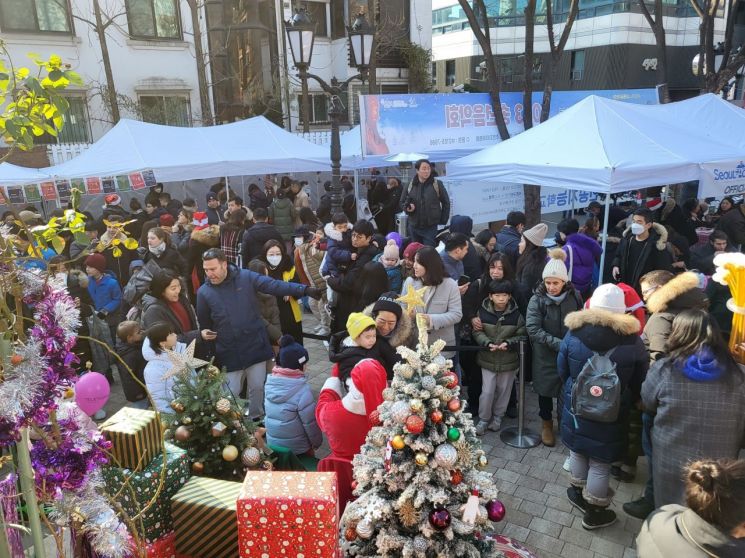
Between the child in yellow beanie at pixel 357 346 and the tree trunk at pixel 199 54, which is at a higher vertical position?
the tree trunk at pixel 199 54

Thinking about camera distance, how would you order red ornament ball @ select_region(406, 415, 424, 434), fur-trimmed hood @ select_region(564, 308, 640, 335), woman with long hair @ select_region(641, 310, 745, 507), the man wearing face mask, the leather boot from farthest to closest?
the man wearing face mask, the leather boot, fur-trimmed hood @ select_region(564, 308, 640, 335), woman with long hair @ select_region(641, 310, 745, 507), red ornament ball @ select_region(406, 415, 424, 434)

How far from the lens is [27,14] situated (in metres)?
17.7

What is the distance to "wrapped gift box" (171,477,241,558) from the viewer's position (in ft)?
9.12

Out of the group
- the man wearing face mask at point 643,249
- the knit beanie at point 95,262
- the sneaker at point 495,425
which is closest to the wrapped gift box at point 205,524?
the sneaker at point 495,425

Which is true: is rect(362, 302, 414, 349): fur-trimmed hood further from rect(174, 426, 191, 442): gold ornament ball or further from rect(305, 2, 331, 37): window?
rect(305, 2, 331, 37): window

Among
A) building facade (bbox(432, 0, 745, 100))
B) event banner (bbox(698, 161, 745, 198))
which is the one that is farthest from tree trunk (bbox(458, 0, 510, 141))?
building facade (bbox(432, 0, 745, 100))

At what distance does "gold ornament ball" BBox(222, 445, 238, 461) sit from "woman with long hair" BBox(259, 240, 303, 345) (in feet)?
9.20

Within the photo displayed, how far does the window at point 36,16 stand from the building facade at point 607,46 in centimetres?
1769

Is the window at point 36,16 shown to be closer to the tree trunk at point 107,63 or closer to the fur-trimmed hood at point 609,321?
the tree trunk at point 107,63

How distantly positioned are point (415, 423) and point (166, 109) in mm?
19594

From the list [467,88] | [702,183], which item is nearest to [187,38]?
[467,88]

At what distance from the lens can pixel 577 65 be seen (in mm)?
31734

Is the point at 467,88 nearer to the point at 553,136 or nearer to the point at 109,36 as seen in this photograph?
the point at 109,36

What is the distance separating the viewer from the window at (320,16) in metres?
24.0
